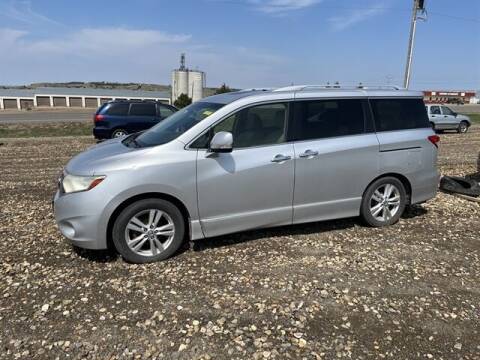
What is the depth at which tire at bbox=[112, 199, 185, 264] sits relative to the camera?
168 inches

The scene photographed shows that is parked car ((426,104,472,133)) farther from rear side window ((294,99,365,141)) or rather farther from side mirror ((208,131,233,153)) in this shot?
side mirror ((208,131,233,153))

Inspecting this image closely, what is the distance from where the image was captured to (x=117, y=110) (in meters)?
15.2

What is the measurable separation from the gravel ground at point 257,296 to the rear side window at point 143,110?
9.96m

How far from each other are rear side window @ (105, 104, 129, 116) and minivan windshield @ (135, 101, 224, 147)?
10.4m

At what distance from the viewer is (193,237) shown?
4570mm

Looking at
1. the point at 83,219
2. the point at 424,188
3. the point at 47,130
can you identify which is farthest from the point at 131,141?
A: the point at 47,130

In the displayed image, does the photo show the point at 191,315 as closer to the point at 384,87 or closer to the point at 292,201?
the point at 292,201

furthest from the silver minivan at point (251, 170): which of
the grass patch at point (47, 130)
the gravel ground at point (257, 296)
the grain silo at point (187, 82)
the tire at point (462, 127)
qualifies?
the grain silo at point (187, 82)

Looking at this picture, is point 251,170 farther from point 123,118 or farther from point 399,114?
point 123,118

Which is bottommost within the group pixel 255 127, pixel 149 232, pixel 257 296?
pixel 257 296

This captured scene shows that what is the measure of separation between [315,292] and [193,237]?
4.76 ft

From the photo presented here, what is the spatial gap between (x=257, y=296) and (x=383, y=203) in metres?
2.64

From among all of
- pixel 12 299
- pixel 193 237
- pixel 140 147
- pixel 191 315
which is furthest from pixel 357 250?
pixel 12 299

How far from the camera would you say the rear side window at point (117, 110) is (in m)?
15.0
